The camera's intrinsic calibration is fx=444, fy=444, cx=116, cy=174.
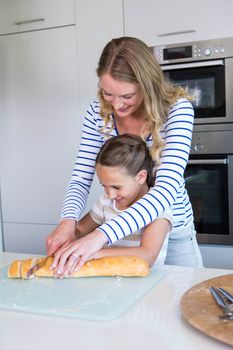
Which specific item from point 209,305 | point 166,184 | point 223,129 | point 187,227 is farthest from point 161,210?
point 223,129

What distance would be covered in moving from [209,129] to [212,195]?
315 millimetres

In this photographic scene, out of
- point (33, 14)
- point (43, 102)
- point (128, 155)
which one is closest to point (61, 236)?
point (128, 155)

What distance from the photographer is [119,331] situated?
25.7 inches

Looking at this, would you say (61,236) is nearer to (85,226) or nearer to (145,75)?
(85,226)

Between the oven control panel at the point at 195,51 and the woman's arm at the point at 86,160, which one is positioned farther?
the oven control panel at the point at 195,51

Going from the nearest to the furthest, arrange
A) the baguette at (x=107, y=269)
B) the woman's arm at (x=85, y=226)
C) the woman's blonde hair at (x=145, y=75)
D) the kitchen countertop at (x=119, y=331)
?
the kitchen countertop at (x=119, y=331) → the baguette at (x=107, y=269) → the woman's blonde hair at (x=145, y=75) → the woman's arm at (x=85, y=226)

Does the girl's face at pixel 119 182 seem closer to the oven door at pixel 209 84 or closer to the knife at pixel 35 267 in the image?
the knife at pixel 35 267

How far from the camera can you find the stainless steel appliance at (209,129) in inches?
80.7

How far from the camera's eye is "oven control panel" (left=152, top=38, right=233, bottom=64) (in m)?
2.01

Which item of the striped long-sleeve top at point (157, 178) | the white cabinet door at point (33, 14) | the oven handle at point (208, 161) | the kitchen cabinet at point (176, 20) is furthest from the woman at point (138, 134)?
the white cabinet door at point (33, 14)

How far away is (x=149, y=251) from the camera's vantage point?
101 cm

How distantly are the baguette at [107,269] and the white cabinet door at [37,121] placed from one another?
146cm

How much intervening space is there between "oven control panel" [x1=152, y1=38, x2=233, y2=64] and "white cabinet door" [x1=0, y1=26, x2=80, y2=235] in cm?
49

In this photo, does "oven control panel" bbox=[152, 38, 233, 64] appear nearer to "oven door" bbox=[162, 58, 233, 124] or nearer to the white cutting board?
"oven door" bbox=[162, 58, 233, 124]
